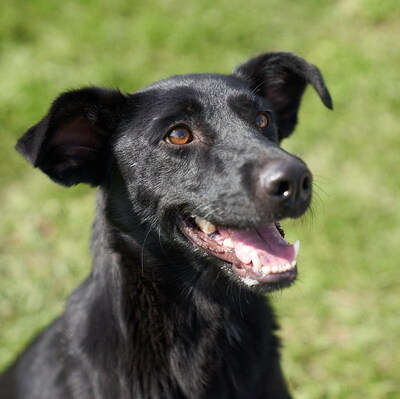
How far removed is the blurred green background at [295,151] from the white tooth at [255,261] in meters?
0.46

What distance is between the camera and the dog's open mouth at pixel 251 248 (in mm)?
2221

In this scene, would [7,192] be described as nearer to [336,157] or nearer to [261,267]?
[336,157]

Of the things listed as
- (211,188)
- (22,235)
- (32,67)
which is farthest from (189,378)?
(32,67)

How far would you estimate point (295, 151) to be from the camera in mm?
5312

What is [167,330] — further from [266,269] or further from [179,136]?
[179,136]

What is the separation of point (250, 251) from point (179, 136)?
55 centimetres

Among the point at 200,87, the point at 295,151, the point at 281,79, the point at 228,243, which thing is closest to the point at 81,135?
the point at 200,87

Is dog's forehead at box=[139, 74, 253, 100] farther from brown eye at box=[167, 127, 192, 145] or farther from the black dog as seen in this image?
brown eye at box=[167, 127, 192, 145]

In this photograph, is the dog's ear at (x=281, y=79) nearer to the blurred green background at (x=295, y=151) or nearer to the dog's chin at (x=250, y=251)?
the blurred green background at (x=295, y=151)

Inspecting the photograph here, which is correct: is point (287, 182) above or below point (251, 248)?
above

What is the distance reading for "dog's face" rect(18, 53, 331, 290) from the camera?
85.0 inches

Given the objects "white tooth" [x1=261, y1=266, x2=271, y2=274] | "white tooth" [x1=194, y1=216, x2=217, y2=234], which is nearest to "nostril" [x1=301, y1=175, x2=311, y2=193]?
"white tooth" [x1=261, y1=266, x2=271, y2=274]

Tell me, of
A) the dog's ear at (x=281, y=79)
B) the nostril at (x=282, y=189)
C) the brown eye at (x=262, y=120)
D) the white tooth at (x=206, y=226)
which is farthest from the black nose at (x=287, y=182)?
the dog's ear at (x=281, y=79)

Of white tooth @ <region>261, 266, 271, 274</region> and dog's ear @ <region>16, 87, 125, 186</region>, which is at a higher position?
dog's ear @ <region>16, 87, 125, 186</region>
